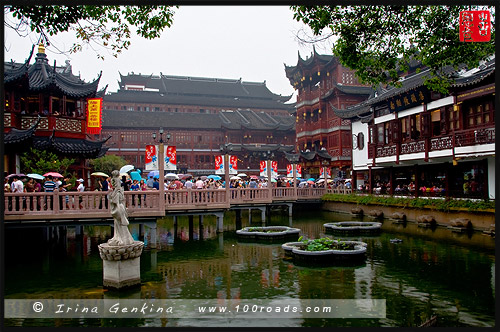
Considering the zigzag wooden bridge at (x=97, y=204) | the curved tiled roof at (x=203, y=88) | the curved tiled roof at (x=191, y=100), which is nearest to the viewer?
the zigzag wooden bridge at (x=97, y=204)

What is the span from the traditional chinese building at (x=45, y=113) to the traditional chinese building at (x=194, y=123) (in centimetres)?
2629

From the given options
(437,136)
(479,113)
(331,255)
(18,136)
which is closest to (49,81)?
(18,136)

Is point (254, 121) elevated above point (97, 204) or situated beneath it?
elevated above

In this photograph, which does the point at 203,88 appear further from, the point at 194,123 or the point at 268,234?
the point at 268,234

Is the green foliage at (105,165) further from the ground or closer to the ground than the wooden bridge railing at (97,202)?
further from the ground

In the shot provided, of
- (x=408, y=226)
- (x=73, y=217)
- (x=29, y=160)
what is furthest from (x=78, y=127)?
(x=408, y=226)

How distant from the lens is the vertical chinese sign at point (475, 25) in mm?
7800

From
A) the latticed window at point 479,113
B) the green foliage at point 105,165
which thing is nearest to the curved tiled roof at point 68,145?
the green foliage at point 105,165

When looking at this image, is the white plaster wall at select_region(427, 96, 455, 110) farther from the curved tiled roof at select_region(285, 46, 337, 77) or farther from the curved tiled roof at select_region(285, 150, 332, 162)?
the curved tiled roof at select_region(285, 46, 337, 77)

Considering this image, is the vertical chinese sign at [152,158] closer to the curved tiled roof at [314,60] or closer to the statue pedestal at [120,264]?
the statue pedestal at [120,264]

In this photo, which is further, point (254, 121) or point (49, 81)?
point (254, 121)

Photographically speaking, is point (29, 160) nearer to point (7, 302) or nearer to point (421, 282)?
point (7, 302)

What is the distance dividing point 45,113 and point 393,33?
20179 mm

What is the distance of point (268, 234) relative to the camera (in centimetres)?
1883
